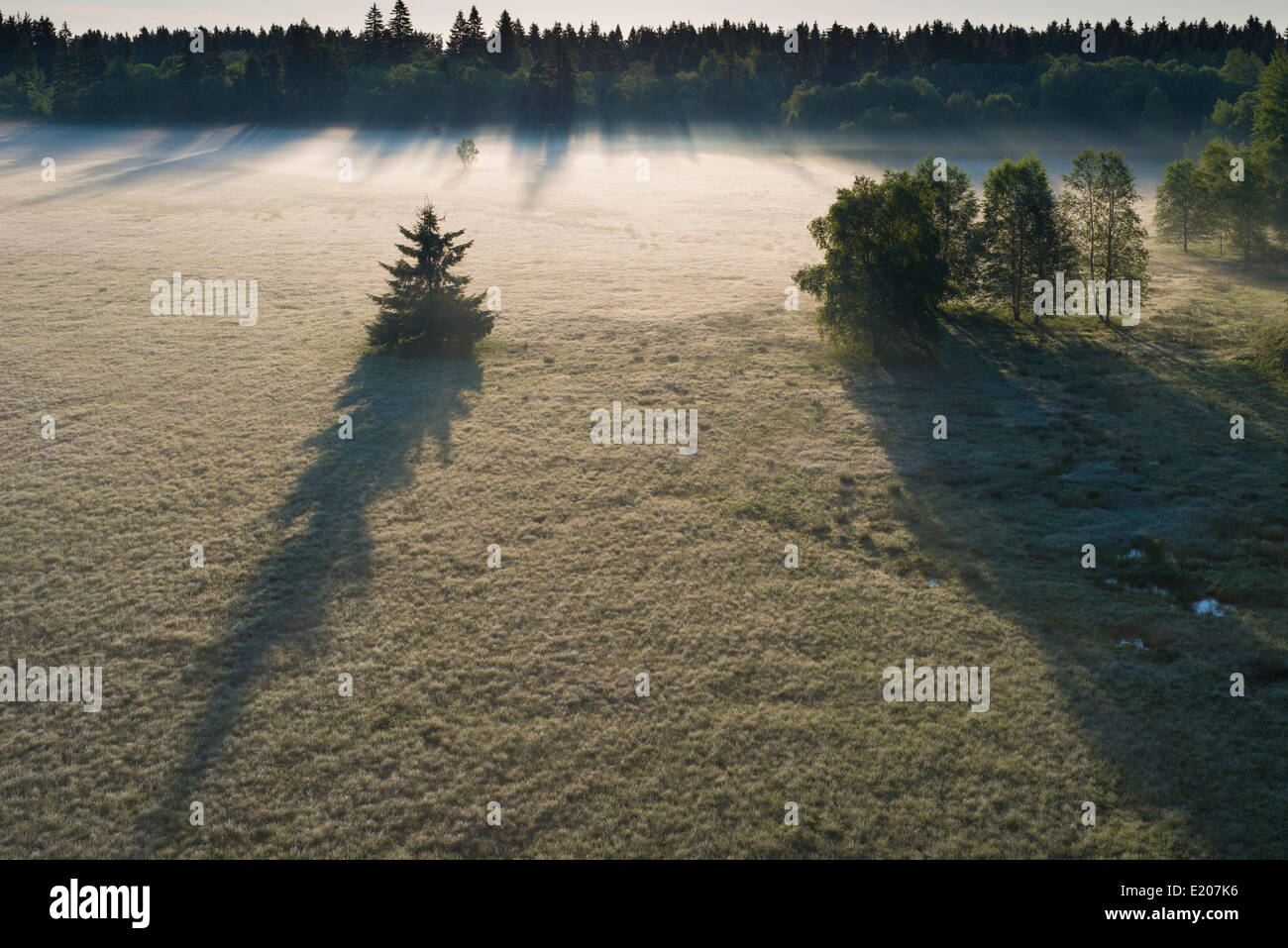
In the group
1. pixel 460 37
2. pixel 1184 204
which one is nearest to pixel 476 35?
pixel 460 37

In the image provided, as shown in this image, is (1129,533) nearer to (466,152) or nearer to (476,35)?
(466,152)

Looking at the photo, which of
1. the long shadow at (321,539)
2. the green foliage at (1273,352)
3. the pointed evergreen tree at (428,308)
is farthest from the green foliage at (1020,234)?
the long shadow at (321,539)

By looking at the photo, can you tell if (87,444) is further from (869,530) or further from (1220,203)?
(1220,203)

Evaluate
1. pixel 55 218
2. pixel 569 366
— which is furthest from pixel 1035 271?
pixel 55 218

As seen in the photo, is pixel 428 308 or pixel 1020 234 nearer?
pixel 428 308

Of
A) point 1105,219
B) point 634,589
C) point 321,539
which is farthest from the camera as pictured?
point 1105,219

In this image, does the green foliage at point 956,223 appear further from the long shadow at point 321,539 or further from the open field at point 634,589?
the long shadow at point 321,539

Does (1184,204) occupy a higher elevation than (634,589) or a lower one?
higher
